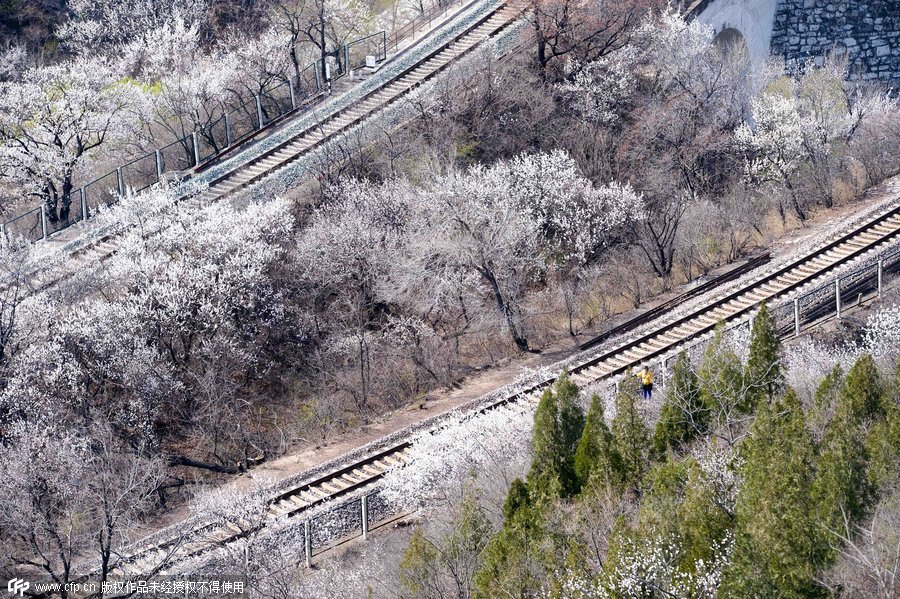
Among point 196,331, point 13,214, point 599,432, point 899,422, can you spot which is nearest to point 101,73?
point 13,214

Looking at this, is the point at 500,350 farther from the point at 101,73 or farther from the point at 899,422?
the point at 101,73

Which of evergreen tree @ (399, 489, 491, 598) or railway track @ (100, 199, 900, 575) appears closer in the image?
evergreen tree @ (399, 489, 491, 598)

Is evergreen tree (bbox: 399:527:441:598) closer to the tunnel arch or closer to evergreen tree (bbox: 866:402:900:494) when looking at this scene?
evergreen tree (bbox: 866:402:900:494)

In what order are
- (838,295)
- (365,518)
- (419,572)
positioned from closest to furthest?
(419,572) < (365,518) < (838,295)

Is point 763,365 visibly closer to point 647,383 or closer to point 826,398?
point 826,398

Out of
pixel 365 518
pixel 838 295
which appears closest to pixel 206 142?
pixel 365 518

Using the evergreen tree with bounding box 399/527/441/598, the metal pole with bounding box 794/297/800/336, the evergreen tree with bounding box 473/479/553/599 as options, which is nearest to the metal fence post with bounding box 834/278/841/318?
the metal pole with bounding box 794/297/800/336
